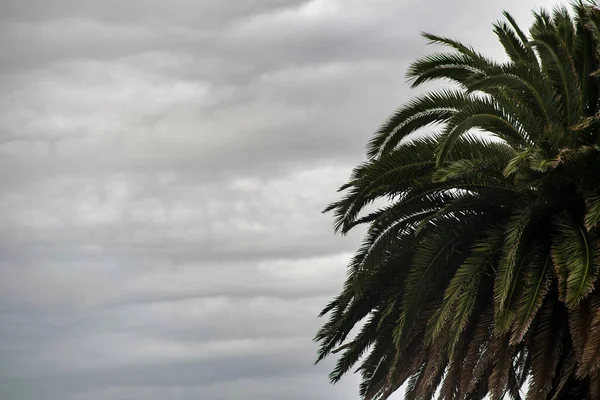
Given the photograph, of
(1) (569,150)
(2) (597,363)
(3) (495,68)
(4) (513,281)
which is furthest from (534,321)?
(3) (495,68)

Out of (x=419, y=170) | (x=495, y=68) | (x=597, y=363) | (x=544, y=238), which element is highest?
(x=495, y=68)

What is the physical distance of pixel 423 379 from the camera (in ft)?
68.1

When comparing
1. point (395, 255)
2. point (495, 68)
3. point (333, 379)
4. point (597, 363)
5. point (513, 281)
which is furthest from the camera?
point (333, 379)

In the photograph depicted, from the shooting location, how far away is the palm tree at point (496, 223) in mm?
18000

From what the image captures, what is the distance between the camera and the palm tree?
1800 cm

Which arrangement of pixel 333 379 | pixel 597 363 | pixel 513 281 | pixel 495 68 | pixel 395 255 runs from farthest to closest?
pixel 333 379
pixel 395 255
pixel 495 68
pixel 513 281
pixel 597 363

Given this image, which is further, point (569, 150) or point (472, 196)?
point (472, 196)

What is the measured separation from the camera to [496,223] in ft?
65.4

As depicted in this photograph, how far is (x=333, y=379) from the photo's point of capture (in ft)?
78.4

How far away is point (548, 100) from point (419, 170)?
9.71ft

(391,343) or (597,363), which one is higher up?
(391,343)

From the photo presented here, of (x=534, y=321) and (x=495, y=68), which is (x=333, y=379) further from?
(x=495, y=68)

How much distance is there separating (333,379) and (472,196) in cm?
673

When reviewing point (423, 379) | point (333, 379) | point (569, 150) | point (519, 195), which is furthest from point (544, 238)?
point (333, 379)
